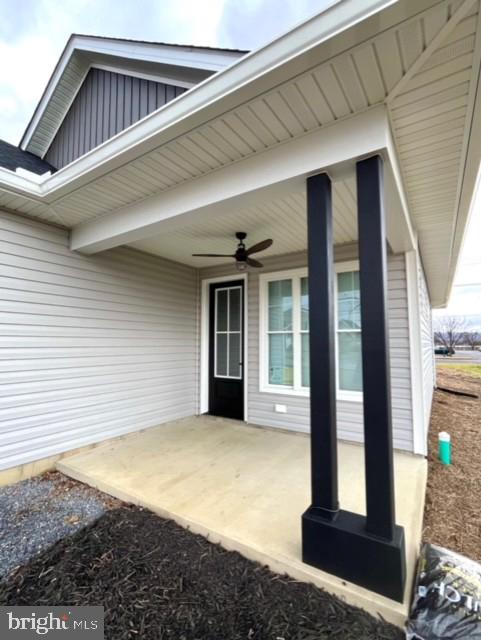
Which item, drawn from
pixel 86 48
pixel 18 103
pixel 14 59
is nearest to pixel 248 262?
pixel 86 48

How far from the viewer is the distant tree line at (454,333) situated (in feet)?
112

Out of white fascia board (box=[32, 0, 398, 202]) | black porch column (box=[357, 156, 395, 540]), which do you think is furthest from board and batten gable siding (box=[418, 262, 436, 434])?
white fascia board (box=[32, 0, 398, 202])

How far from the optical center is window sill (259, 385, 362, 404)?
3.79 m

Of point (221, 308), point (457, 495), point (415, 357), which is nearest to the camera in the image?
point (457, 495)

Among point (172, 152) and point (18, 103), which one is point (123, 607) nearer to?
point (172, 152)

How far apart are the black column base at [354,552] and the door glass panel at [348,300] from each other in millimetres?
2605

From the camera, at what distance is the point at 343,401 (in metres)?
3.84

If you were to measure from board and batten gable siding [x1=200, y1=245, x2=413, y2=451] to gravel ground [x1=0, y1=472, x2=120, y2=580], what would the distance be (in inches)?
95.6

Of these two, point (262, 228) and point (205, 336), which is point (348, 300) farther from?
point (205, 336)

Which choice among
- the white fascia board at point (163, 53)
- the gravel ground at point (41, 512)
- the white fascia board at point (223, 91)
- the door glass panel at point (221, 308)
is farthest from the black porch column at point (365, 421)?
the door glass panel at point (221, 308)

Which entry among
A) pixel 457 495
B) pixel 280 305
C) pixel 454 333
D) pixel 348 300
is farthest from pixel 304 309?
pixel 454 333

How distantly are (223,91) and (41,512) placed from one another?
335 cm

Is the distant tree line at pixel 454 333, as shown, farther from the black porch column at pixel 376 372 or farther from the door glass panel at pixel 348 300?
the black porch column at pixel 376 372

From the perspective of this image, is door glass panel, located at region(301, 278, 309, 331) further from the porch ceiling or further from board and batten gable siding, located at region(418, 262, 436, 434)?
board and batten gable siding, located at region(418, 262, 436, 434)
